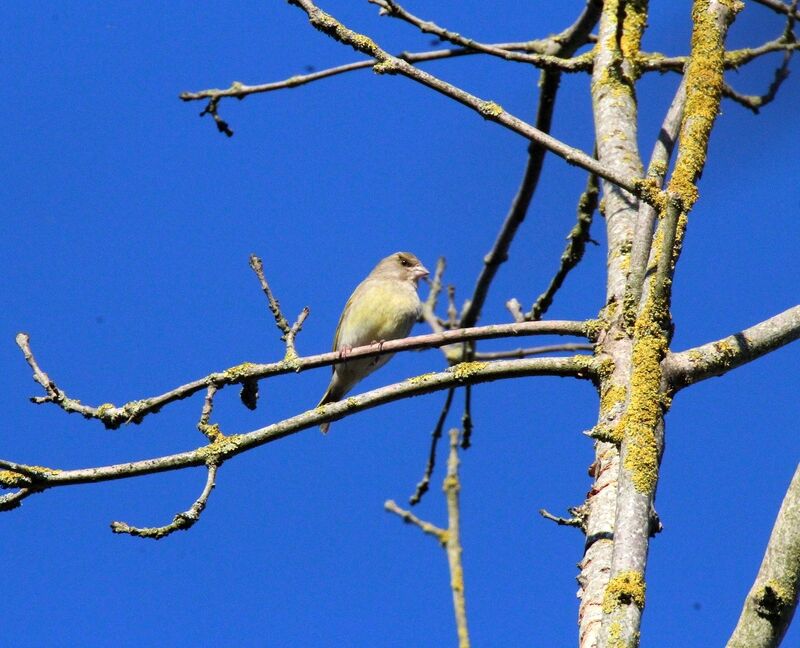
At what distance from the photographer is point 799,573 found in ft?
7.92

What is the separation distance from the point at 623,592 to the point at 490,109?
196cm

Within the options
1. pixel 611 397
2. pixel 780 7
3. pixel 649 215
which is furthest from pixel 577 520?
pixel 780 7

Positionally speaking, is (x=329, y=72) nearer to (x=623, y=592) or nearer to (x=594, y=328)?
(x=594, y=328)

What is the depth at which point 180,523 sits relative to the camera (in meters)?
3.45

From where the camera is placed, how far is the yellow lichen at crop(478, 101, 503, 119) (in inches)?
149

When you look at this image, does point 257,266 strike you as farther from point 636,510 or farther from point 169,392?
point 636,510

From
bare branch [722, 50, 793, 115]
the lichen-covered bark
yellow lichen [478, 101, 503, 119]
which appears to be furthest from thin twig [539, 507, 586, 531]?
bare branch [722, 50, 793, 115]

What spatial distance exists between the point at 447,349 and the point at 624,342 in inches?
118

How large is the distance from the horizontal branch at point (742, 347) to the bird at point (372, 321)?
3.99 meters

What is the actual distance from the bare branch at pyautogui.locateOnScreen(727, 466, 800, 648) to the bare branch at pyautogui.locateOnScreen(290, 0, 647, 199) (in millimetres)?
1357

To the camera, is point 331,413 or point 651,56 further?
point 651,56

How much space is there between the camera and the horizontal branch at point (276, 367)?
3680 mm

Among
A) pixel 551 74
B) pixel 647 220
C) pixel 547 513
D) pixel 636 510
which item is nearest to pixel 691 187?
pixel 647 220

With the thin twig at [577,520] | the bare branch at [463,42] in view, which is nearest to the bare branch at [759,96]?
the bare branch at [463,42]
